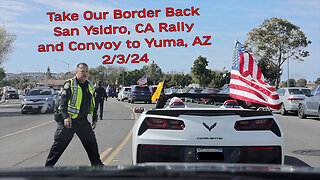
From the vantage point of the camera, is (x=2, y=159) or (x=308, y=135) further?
(x=308, y=135)

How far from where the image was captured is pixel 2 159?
797 cm

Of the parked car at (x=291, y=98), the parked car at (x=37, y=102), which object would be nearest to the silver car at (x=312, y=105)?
the parked car at (x=291, y=98)

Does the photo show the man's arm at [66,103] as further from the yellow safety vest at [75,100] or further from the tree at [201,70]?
the tree at [201,70]

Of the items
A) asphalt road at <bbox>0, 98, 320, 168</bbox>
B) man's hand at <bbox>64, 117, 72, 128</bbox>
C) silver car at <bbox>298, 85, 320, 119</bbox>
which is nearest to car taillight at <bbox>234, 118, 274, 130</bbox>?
man's hand at <bbox>64, 117, 72, 128</bbox>

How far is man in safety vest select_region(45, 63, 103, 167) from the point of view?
18.8 feet

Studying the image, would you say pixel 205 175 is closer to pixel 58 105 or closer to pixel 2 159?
pixel 58 105

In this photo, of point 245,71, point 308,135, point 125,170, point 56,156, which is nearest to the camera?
point 125,170

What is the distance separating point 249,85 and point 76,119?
10.0 feet

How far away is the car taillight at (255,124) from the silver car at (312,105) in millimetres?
13074

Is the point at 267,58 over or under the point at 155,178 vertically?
over

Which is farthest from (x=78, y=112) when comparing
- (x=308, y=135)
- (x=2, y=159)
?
(x=308, y=135)

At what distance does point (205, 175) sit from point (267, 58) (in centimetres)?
4456

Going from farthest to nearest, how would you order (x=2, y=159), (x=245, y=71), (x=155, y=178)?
1. (x=2, y=159)
2. (x=245, y=71)
3. (x=155, y=178)

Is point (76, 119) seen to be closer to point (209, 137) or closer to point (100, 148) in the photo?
point (209, 137)
